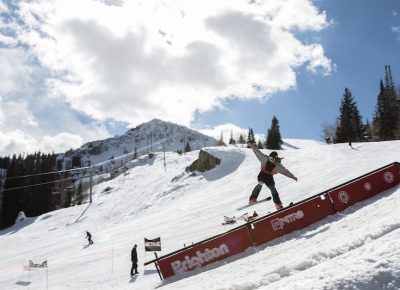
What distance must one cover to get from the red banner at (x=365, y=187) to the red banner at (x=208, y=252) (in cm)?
306

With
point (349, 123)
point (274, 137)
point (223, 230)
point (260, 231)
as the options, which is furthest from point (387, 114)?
point (260, 231)

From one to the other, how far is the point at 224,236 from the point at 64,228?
42.2 meters

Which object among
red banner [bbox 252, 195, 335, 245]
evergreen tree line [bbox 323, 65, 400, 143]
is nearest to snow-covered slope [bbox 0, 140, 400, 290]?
red banner [bbox 252, 195, 335, 245]

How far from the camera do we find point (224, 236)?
1244cm

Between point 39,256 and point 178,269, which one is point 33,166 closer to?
point 39,256

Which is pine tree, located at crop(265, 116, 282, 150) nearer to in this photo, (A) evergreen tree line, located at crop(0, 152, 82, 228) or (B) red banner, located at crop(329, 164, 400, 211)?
(A) evergreen tree line, located at crop(0, 152, 82, 228)

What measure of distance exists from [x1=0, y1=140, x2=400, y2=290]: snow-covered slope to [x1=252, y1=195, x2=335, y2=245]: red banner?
35cm

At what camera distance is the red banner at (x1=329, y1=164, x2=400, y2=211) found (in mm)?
12859

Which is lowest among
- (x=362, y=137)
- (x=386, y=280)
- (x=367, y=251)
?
(x=386, y=280)

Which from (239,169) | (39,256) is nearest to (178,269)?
(39,256)

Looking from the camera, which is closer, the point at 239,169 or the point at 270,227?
the point at 270,227

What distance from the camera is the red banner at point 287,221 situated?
12.3 m

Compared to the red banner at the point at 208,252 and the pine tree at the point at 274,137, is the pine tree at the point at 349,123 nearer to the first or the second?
the pine tree at the point at 274,137

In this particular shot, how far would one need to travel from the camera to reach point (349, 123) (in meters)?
67.5
